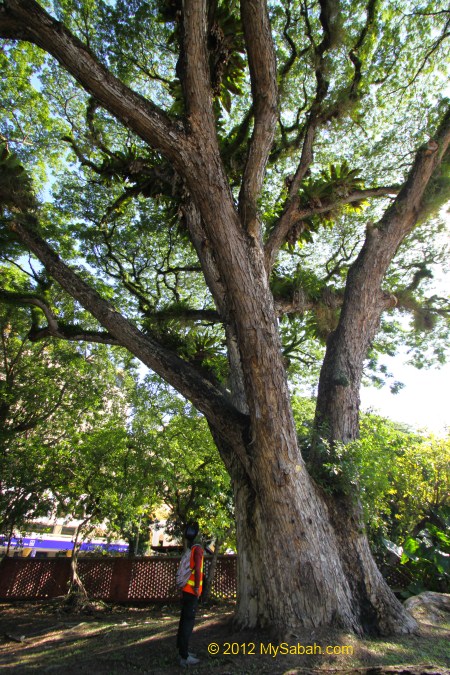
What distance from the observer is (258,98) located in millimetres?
5125

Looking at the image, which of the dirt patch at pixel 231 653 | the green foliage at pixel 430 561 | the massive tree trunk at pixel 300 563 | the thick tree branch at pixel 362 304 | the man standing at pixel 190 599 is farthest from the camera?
the green foliage at pixel 430 561

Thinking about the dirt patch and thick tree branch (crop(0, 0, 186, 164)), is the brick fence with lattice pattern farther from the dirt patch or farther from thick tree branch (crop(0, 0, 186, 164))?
thick tree branch (crop(0, 0, 186, 164))

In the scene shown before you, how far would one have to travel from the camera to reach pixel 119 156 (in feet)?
22.5

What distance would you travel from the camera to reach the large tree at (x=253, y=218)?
4.00m

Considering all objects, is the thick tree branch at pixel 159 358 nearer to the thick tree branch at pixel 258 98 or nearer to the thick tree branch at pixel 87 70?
the thick tree branch at pixel 258 98

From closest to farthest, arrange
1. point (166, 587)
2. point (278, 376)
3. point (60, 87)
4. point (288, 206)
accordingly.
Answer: point (278, 376), point (288, 206), point (60, 87), point (166, 587)

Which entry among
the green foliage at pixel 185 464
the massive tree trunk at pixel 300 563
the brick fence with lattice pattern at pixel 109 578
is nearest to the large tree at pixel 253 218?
the massive tree trunk at pixel 300 563

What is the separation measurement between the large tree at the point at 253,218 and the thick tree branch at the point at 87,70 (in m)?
0.02

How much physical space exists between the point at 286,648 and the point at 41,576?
9.79 m

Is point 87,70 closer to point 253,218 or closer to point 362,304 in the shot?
point 253,218

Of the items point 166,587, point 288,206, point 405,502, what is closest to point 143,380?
point 166,587

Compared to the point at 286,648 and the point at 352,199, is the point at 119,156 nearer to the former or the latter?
the point at 352,199

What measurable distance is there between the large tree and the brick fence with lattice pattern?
662cm

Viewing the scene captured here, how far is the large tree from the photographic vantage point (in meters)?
4.00
